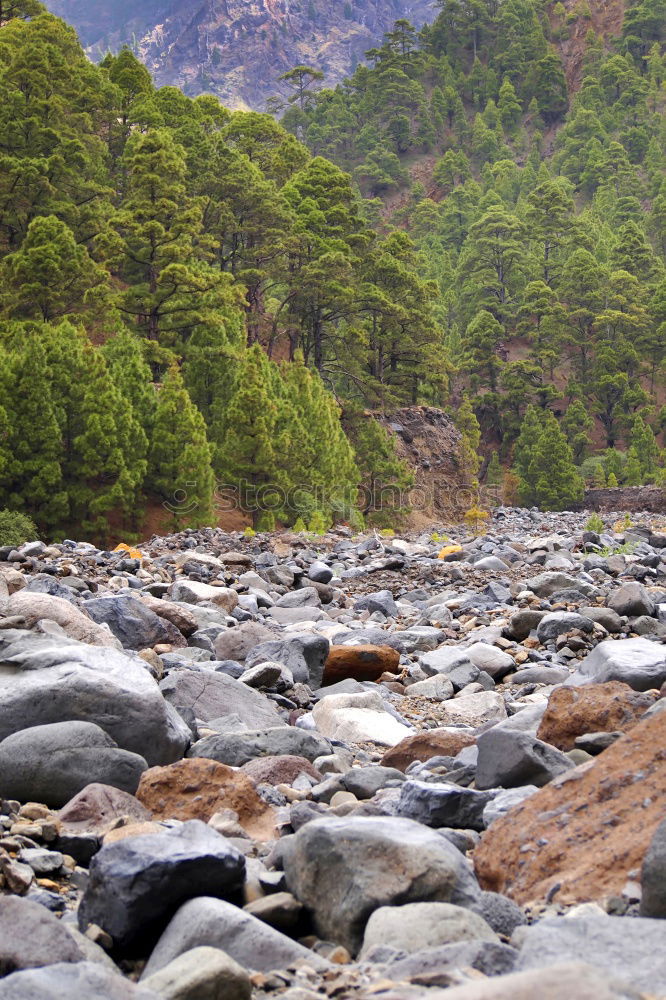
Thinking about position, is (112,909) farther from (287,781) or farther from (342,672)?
(342,672)

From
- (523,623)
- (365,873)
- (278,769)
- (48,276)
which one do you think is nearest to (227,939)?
(365,873)

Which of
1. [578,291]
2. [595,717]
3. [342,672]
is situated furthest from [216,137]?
[595,717]

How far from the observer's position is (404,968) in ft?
6.56

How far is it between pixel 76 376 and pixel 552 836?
18573mm

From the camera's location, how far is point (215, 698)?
5414 mm

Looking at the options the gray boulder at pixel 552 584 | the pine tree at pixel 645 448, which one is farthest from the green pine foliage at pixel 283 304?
the gray boulder at pixel 552 584

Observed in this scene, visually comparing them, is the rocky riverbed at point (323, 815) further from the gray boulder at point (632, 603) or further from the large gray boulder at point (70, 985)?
the gray boulder at point (632, 603)

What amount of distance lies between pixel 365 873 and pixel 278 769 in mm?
1686

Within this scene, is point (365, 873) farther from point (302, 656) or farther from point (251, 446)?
point (251, 446)

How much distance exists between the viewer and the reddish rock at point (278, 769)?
4086mm

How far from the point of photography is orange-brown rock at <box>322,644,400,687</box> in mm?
7059

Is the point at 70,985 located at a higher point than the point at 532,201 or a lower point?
lower

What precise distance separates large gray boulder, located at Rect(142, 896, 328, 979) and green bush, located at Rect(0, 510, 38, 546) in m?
14.2

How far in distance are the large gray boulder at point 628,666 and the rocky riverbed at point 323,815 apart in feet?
0.05
